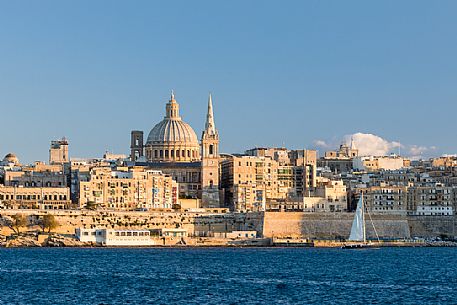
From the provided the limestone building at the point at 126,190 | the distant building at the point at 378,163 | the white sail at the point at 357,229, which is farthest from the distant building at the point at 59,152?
the white sail at the point at 357,229

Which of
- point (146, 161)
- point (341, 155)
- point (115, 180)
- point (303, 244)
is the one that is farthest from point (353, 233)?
point (341, 155)

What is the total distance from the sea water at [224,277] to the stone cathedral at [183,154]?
32.0 metres

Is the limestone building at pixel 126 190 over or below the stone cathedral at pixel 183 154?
below

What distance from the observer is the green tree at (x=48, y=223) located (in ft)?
316

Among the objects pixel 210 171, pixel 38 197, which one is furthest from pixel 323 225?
pixel 38 197

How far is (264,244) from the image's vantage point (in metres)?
97.9

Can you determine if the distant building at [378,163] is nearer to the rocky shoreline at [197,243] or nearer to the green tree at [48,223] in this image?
the rocky shoreline at [197,243]

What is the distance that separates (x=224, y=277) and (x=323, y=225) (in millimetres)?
45463

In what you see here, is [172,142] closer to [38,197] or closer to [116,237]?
[38,197]

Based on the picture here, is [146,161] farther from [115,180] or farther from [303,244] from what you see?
[303,244]

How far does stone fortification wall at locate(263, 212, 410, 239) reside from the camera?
101m

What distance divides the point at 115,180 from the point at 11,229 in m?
14.1

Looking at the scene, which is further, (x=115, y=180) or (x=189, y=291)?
(x=115, y=180)

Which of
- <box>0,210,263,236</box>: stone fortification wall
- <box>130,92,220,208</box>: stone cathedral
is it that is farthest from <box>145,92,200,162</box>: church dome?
<box>0,210,263,236</box>: stone fortification wall
